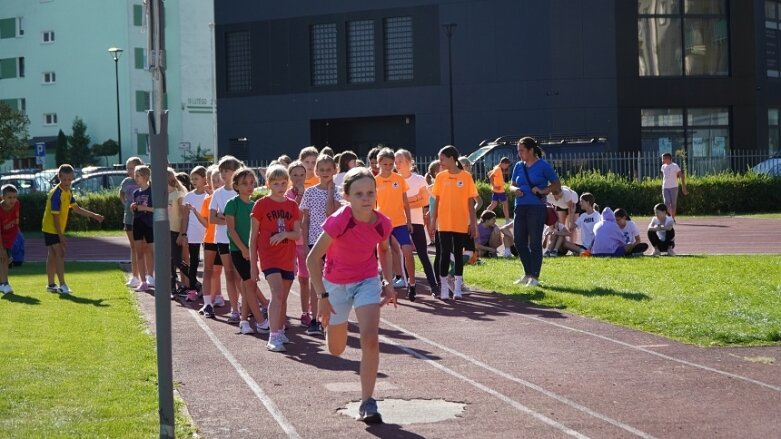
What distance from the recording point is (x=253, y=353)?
1152 cm

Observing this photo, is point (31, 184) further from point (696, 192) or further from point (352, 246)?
point (352, 246)

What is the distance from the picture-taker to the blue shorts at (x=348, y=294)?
8.43 meters

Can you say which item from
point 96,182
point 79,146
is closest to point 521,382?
point 96,182

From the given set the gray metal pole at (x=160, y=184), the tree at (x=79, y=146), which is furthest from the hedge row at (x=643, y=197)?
the tree at (x=79, y=146)

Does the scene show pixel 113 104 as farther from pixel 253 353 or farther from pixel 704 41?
pixel 253 353

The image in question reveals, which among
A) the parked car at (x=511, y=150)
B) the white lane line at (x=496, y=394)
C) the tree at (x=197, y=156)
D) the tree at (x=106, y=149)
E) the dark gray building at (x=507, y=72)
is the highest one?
the dark gray building at (x=507, y=72)

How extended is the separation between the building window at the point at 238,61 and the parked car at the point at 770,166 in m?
23.2

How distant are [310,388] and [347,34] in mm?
43989

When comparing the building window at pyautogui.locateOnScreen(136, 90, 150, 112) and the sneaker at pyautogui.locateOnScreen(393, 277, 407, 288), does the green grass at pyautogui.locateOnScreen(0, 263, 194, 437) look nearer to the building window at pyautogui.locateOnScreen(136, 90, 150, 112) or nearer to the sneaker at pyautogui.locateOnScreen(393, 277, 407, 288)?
the sneaker at pyautogui.locateOnScreen(393, 277, 407, 288)

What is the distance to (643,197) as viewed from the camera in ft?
120

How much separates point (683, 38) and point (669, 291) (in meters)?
37.5

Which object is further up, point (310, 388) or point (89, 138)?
point (89, 138)

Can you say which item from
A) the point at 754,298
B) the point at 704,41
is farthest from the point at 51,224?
the point at 704,41

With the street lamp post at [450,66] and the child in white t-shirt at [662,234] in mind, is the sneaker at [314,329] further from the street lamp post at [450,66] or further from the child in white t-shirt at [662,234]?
the street lamp post at [450,66]
